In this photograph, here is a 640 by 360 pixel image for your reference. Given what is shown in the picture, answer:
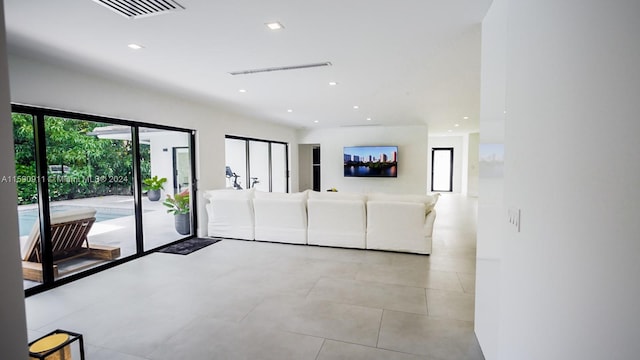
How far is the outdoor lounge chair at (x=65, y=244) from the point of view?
11.7 ft

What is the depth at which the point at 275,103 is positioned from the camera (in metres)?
5.98

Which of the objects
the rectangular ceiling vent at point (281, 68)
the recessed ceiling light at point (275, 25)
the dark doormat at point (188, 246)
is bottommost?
the dark doormat at point (188, 246)

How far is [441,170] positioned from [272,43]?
13.2 m

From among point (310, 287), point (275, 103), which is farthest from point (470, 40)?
point (275, 103)

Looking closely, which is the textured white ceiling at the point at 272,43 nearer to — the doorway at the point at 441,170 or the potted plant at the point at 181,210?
the potted plant at the point at 181,210

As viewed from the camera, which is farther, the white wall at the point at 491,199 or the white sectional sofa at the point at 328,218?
the white sectional sofa at the point at 328,218

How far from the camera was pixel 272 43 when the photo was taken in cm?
295

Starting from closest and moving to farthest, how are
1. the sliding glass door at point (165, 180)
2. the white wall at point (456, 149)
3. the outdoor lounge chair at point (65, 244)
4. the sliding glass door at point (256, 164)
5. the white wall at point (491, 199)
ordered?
1. the white wall at point (491, 199)
2. the outdoor lounge chair at point (65, 244)
3. the sliding glass door at point (165, 180)
4. the sliding glass door at point (256, 164)
5. the white wall at point (456, 149)

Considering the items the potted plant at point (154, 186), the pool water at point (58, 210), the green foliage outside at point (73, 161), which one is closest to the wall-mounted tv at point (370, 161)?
the potted plant at point (154, 186)

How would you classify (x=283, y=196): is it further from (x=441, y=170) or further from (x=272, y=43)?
(x=441, y=170)

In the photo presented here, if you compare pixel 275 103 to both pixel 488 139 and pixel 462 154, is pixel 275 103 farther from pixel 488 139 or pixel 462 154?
pixel 462 154

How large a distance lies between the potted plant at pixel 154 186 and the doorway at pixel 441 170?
12271mm

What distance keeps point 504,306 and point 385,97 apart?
14.3 feet

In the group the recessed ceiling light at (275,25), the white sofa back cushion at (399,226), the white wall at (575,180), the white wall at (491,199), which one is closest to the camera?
the white wall at (575,180)
